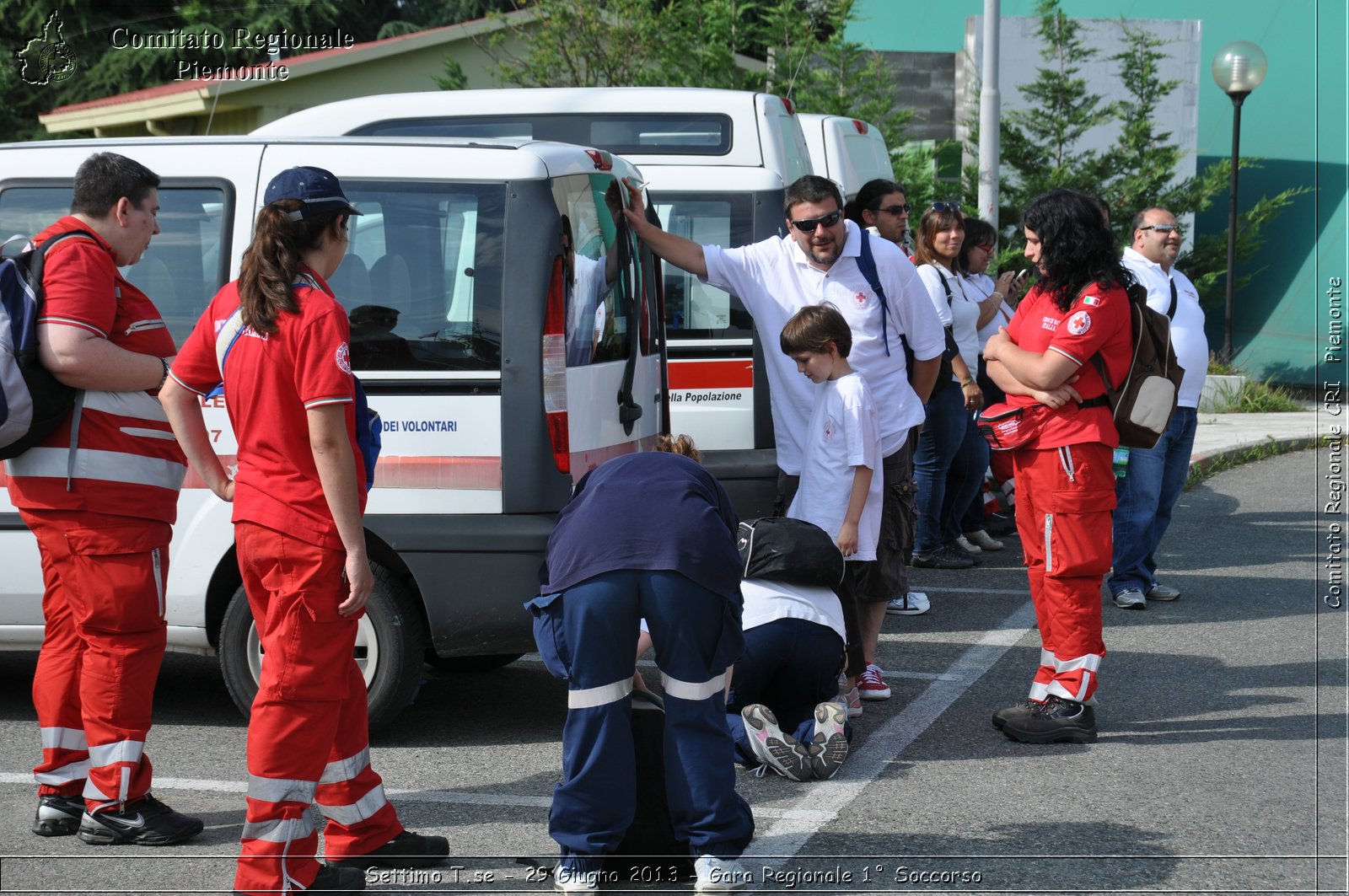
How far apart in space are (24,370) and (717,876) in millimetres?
2537

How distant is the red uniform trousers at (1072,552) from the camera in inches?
207

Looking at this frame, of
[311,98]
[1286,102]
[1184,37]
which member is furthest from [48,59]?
[1286,102]

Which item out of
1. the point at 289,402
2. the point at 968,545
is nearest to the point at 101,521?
the point at 289,402

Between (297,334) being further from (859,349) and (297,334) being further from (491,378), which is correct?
(859,349)

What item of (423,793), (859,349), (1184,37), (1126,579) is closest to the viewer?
(423,793)

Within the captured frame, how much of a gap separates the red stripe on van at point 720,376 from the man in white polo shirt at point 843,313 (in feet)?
4.23

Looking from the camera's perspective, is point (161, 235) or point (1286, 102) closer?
point (161, 235)

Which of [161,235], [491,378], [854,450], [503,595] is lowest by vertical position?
[503,595]

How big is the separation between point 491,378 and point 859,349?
1655 millimetres

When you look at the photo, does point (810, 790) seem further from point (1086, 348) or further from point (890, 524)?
point (1086, 348)

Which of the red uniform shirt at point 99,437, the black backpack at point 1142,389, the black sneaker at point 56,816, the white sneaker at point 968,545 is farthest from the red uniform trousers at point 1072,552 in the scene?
the white sneaker at point 968,545

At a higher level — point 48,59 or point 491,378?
point 48,59

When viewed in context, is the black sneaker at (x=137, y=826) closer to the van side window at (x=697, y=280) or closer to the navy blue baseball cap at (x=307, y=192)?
the navy blue baseball cap at (x=307, y=192)

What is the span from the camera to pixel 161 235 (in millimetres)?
5148
